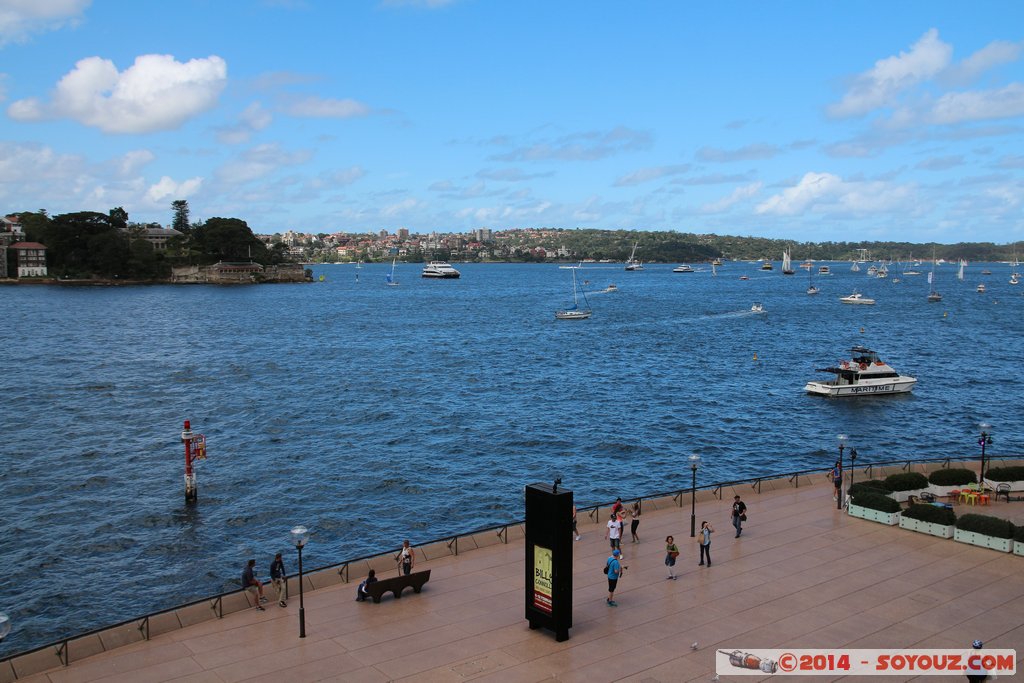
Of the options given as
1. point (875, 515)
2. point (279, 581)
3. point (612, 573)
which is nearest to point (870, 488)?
point (875, 515)

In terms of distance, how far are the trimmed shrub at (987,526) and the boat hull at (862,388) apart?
3973 cm

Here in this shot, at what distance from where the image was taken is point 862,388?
202 feet

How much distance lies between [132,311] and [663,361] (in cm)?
9609

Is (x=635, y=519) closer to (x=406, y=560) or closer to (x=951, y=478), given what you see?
(x=406, y=560)

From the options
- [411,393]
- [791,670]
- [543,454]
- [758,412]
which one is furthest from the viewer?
[411,393]

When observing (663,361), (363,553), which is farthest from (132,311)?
(363,553)

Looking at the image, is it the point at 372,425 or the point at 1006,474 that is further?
the point at 372,425

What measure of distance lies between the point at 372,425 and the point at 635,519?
31278 mm

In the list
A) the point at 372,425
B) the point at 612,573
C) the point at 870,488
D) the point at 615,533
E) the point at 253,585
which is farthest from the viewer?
the point at 372,425

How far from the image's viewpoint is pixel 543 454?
1768 inches

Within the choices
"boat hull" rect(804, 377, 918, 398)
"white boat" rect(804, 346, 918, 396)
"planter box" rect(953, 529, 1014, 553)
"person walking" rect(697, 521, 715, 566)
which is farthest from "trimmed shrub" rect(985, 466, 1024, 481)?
"boat hull" rect(804, 377, 918, 398)

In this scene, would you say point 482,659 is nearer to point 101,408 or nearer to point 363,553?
point 363,553

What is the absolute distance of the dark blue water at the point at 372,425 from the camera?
1262 inches

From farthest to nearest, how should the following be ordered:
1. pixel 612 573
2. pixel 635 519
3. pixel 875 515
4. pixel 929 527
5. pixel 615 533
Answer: pixel 875 515, pixel 635 519, pixel 929 527, pixel 615 533, pixel 612 573
